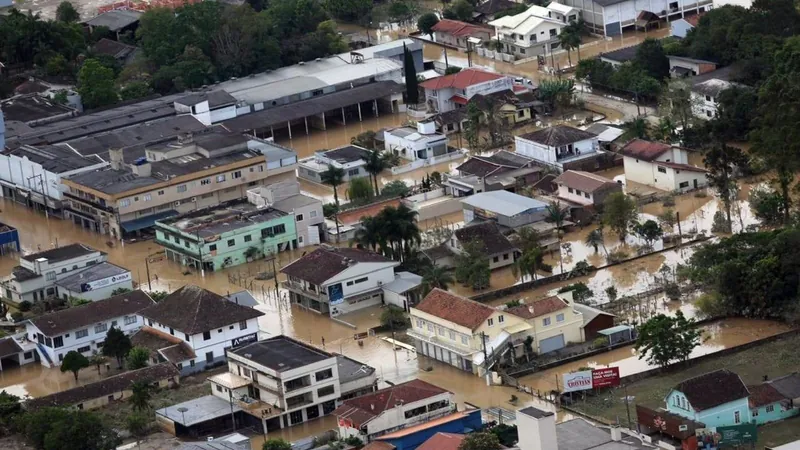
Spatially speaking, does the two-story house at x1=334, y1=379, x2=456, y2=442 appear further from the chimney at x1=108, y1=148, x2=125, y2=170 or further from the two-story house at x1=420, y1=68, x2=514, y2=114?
the two-story house at x1=420, y1=68, x2=514, y2=114

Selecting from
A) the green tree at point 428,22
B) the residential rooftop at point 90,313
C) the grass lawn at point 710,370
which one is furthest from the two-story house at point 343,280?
the green tree at point 428,22

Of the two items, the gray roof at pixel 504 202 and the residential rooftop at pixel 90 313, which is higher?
the residential rooftop at pixel 90 313

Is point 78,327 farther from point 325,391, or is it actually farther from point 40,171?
point 40,171

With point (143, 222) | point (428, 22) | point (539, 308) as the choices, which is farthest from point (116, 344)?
point (428, 22)

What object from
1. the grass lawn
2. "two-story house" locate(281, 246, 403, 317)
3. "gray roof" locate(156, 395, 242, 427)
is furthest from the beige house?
"gray roof" locate(156, 395, 242, 427)

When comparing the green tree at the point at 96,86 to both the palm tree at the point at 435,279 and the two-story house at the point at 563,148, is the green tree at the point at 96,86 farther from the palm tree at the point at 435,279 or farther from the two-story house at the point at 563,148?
the palm tree at the point at 435,279

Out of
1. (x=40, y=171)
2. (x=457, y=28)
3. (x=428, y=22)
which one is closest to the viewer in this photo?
(x=40, y=171)
